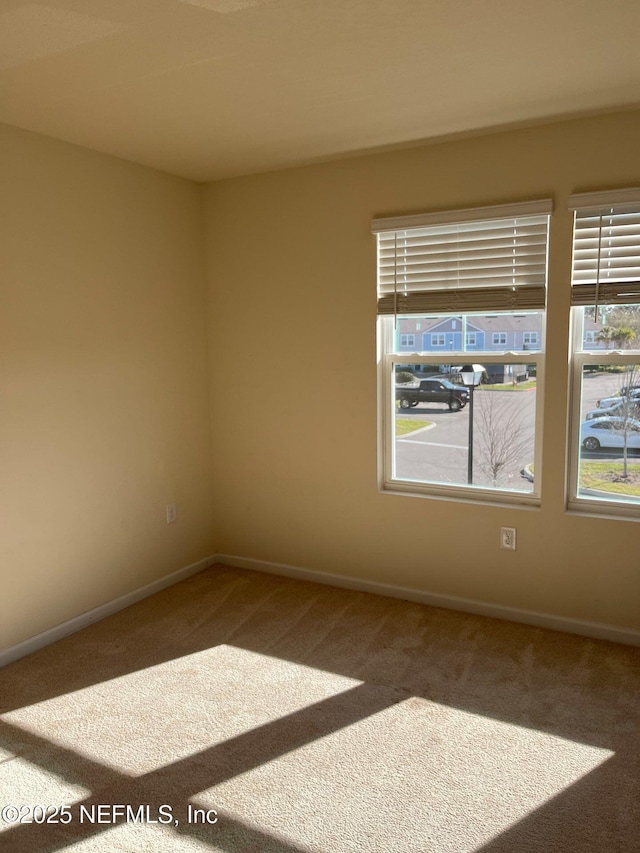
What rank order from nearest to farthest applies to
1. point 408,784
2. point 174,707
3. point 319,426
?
point 408,784 < point 174,707 < point 319,426

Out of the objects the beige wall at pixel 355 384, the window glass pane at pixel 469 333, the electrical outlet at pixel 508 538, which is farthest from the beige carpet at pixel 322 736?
the window glass pane at pixel 469 333

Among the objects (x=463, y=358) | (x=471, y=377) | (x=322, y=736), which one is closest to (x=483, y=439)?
(x=471, y=377)

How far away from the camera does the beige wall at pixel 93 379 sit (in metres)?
3.14

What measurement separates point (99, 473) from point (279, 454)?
3.70 feet

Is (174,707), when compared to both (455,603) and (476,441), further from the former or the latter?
(476,441)

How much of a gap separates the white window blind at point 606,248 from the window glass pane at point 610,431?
1.20 feet

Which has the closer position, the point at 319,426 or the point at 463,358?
the point at 463,358

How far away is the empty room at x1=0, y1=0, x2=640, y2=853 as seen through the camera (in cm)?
220

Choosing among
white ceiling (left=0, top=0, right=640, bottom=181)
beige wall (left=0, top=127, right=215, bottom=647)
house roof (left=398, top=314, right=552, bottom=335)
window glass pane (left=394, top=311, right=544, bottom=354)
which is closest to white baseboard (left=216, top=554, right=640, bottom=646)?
beige wall (left=0, top=127, right=215, bottom=647)

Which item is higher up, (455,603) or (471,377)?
(471,377)

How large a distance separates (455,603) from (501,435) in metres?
1.00

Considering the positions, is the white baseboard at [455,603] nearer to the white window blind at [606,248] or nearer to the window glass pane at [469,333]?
the window glass pane at [469,333]

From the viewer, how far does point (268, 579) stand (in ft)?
13.8

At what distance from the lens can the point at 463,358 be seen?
358cm
